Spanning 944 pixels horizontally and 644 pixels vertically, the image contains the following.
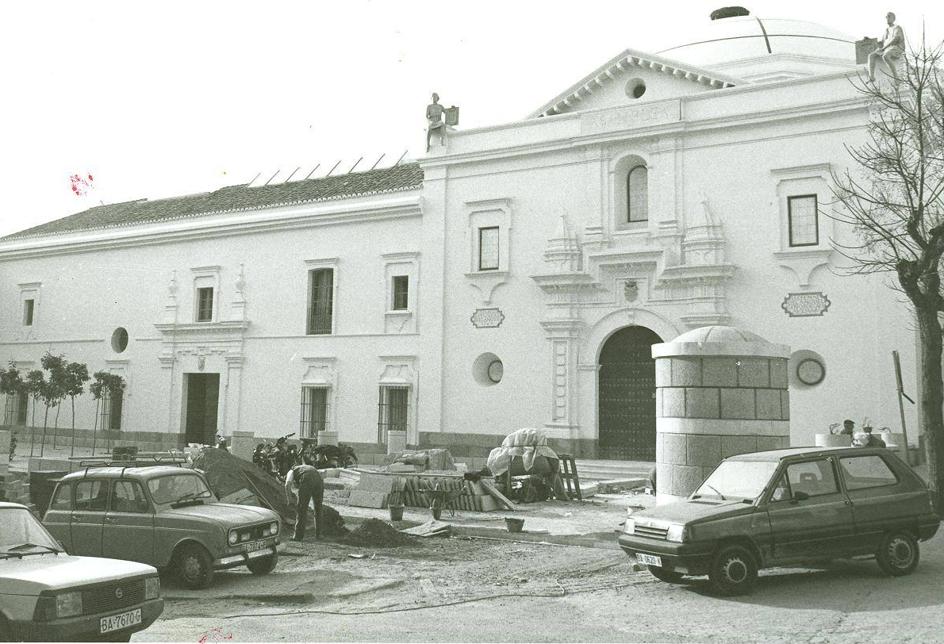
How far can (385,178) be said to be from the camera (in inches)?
1259

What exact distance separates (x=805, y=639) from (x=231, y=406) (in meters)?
26.3

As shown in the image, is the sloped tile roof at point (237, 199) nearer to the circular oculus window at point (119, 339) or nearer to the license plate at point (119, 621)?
the circular oculus window at point (119, 339)

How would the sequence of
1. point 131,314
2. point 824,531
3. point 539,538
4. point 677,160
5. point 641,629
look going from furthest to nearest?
point 131,314, point 677,160, point 539,538, point 824,531, point 641,629

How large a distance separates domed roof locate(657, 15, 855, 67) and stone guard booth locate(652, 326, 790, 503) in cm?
1696

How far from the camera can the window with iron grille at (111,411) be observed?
112 ft

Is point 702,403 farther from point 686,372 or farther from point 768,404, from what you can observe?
point 768,404

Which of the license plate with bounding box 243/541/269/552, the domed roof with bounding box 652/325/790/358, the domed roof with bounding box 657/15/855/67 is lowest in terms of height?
A: the license plate with bounding box 243/541/269/552

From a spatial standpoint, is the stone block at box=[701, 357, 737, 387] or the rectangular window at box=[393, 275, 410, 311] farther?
the rectangular window at box=[393, 275, 410, 311]

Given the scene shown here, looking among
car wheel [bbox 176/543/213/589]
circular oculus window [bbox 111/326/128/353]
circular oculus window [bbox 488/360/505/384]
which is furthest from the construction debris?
circular oculus window [bbox 111/326/128/353]

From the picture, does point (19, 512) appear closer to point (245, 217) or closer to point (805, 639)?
point (805, 639)

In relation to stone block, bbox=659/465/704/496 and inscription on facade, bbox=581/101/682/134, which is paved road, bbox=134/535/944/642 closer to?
stone block, bbox=659/465/704/496

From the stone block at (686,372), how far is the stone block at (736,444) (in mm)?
942

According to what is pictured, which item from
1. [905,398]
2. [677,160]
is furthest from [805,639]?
[677,160]

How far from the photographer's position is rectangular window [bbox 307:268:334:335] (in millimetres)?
30234
